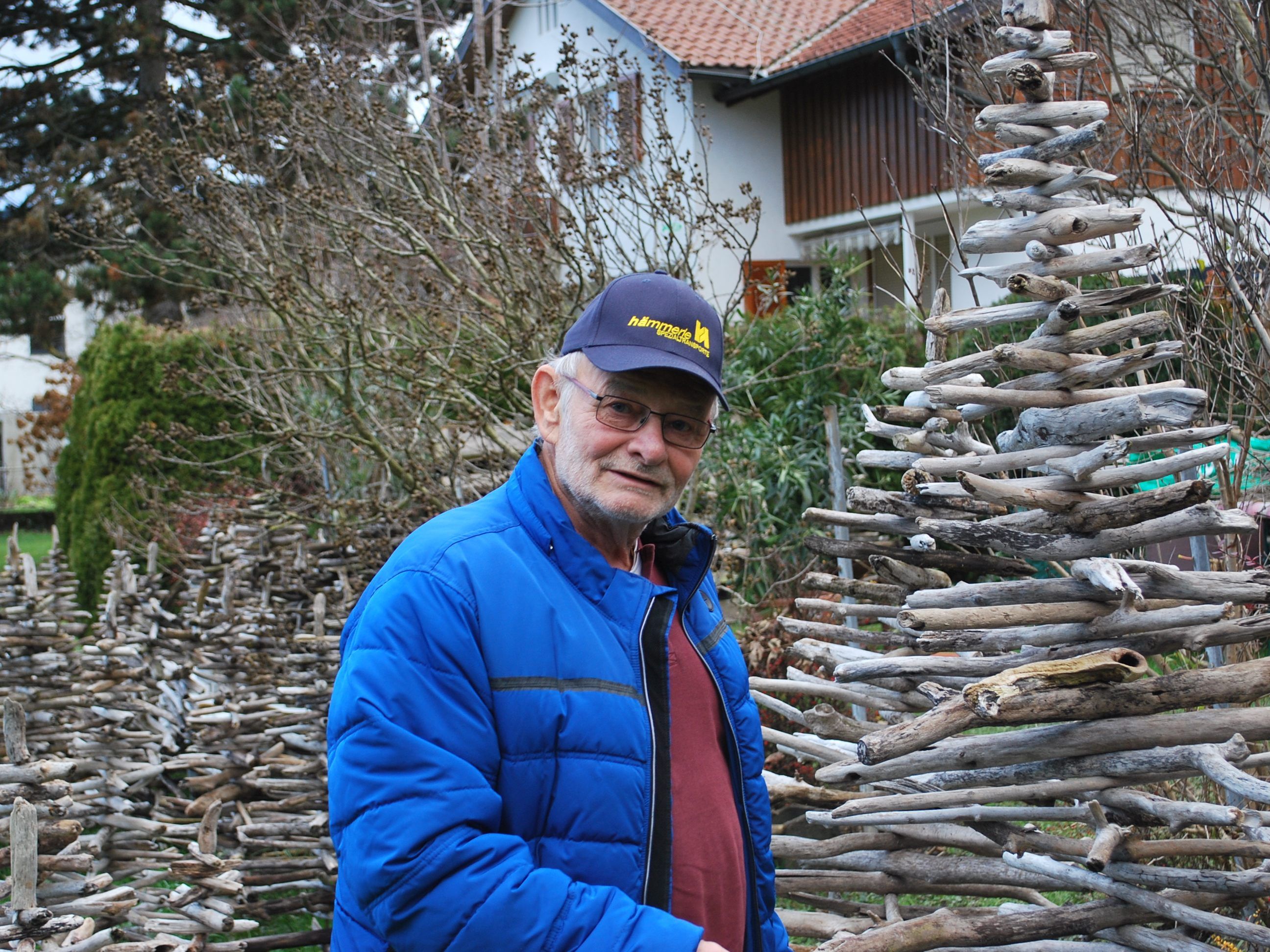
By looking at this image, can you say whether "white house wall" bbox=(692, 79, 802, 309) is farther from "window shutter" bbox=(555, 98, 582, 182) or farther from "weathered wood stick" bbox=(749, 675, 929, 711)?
"weathered wood stick" bbox=(749, 675, 929, 711)

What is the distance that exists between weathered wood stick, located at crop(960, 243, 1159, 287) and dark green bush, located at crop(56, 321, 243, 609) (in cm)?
827

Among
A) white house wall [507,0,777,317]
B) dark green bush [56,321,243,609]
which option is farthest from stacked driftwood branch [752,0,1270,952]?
white house wall [507,0,777,317]

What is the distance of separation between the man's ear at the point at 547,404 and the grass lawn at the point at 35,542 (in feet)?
68.1

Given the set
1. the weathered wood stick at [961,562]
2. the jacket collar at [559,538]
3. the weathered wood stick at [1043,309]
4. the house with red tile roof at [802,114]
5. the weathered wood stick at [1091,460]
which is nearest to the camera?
the jacket collar at [559,538]

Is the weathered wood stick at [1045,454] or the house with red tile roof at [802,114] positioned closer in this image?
the weathered wood stick at [1045,454]

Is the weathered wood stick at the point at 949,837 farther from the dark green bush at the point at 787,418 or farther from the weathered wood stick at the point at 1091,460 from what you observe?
Answer: the dark green bush at the point at 787,418

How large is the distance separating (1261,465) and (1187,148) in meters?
1.39

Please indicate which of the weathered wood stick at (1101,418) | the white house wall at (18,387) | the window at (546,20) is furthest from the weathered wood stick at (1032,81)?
the white house wall at (18,387)

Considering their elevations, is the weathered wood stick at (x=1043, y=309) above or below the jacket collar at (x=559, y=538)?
above

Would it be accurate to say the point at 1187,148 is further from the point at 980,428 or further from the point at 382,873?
the point at 382,873

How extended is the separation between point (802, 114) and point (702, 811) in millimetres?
15220

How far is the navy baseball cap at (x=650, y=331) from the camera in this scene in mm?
2053

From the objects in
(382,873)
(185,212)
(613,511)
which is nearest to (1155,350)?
(613,511)

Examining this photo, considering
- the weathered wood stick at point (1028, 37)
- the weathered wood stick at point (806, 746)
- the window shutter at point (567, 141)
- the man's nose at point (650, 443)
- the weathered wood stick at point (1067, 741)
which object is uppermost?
the window shutter at point (567, 141)
